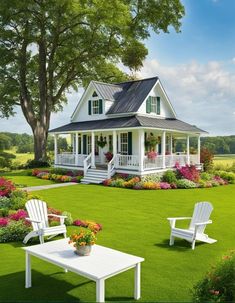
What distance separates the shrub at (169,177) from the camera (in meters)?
22.3

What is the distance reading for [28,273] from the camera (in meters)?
6.40

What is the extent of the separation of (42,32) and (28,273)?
99.0 ft

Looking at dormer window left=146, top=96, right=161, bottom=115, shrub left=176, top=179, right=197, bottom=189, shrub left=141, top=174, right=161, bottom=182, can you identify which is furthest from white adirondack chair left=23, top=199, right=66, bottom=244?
dormer window left=146, top=96, right=161, bottom=115

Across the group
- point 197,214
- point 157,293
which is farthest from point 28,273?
point 197,214

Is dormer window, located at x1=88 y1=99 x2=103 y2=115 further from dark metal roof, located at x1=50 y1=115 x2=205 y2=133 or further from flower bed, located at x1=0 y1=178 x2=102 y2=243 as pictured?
flower bed, located at x1=0 y1=178 x2=102 y2=243

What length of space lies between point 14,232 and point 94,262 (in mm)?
4575

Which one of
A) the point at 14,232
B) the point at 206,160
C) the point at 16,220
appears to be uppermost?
the point at 206,160

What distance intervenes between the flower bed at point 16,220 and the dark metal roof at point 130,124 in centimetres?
1022

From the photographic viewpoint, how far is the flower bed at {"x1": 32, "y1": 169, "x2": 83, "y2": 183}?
24.0m

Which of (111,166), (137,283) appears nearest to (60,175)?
(111,166)

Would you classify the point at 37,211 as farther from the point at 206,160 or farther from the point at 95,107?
the point at 206,160

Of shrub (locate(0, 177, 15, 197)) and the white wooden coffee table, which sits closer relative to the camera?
the white wooden coffee table

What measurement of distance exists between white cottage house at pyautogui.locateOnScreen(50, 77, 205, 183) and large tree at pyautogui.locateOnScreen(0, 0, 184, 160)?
21.6ft

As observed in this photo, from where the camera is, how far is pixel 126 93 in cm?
2797
